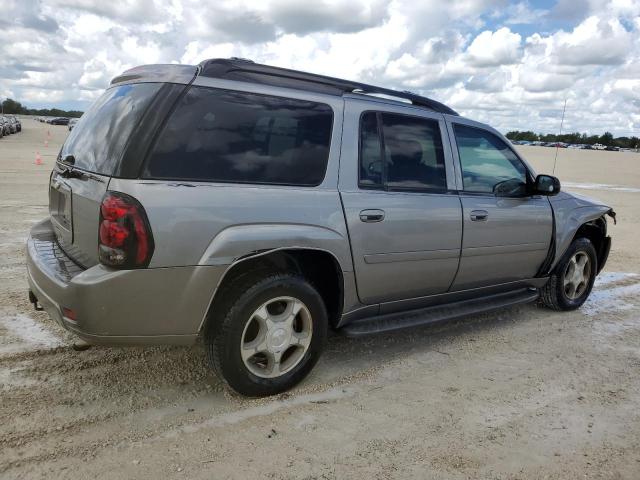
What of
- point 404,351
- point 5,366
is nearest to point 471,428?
point 404,351

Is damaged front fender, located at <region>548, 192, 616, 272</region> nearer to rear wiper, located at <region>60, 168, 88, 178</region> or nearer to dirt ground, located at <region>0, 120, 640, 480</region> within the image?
dirt ground, located at <region>0, 120, 640, 480</region>

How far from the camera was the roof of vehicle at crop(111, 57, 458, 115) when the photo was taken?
3.08 m

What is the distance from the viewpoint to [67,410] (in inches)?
120

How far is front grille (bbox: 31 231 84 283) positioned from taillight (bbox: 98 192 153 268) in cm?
36

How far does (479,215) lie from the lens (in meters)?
4.20

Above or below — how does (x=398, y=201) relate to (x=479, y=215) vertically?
above

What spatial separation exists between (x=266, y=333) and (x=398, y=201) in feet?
4.14

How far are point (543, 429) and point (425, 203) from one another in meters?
1.61

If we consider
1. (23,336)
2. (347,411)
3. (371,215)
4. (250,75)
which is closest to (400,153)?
(371,215)

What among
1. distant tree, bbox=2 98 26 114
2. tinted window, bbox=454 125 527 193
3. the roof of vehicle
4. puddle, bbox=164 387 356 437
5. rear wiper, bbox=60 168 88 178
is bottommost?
puddle, bbox=164 387 356 437

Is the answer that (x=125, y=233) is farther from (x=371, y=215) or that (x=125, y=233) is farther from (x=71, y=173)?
(x=371, y=215)

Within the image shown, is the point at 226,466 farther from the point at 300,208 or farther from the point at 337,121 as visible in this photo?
the point at 337,121

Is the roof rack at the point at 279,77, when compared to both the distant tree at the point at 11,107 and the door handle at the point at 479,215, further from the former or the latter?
the distant tree at the point at 11,107

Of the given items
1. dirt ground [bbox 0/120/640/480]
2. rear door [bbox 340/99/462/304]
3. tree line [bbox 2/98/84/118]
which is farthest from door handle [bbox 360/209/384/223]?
tree line [bbox 2/98/84/118]
